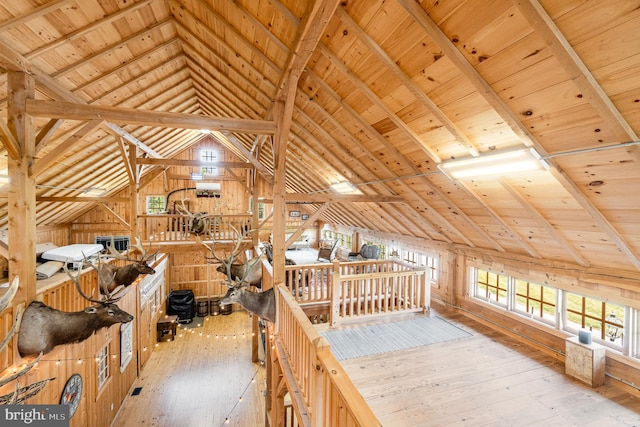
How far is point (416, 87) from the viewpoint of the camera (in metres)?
2.71

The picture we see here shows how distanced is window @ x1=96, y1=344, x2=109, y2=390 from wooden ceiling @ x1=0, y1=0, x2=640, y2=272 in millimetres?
3422

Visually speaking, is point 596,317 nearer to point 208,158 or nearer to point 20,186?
point 20,186

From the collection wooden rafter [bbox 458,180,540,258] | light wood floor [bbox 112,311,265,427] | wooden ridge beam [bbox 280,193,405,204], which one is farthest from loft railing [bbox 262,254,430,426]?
light wood floor [bbox 112,311,265,427]

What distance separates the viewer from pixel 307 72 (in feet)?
11.8

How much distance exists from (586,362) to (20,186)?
23.9 feet

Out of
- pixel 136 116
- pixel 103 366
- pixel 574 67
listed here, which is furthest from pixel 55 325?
pixel 574 67

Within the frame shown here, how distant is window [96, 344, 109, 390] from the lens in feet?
17.4

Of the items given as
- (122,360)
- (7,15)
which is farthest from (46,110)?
(122,360)

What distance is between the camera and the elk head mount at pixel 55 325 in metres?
3.18

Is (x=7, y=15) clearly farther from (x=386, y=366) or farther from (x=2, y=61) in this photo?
(x=386, y=366)

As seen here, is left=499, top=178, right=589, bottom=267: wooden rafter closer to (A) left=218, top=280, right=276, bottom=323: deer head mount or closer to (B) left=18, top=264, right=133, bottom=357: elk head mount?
(A) left=218, top=280, right=276, bottom=323: deer head mount

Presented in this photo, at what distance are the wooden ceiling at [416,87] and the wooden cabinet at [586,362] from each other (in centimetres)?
110

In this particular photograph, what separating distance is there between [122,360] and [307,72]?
748 cm

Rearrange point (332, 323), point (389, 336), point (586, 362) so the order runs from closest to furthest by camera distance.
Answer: point (586, 362), point (389, 336), point (332, 323)
